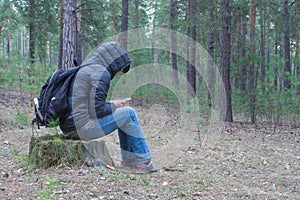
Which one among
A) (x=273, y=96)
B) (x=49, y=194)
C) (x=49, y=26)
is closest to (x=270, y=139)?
(x=273, y=96)

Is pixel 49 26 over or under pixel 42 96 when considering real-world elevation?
over

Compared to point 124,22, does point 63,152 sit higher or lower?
lower

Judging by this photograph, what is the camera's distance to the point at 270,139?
30.1 feet

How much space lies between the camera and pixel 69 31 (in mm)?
9055

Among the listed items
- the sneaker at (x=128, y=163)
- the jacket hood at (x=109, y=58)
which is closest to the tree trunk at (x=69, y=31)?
the sneaker at (x=128, y=163)

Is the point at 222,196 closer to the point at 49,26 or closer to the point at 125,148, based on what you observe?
the point at 125,148

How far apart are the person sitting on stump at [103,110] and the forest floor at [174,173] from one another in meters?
0.31

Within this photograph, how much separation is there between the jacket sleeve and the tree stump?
441mm

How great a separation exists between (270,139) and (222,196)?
574cm

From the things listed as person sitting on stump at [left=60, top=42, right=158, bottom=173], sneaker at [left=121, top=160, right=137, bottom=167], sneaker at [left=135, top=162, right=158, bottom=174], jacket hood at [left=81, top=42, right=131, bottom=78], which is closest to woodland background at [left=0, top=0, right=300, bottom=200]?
sneaker at [left=135, top=162, right=158, bottom=174]

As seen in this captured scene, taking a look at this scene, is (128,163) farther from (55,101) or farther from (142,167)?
(55,101)

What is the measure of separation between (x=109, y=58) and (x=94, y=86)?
1.39 ft

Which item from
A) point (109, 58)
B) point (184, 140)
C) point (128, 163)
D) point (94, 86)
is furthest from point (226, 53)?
point (94, 86)

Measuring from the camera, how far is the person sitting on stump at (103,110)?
13.4 ft
